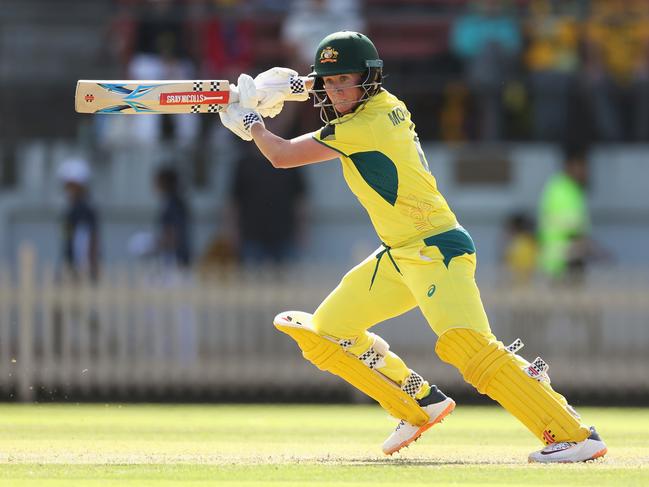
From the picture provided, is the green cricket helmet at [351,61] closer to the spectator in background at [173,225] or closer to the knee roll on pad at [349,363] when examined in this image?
the knee roll on pad at [349,363]

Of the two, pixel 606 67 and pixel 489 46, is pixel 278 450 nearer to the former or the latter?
pixel 489 46

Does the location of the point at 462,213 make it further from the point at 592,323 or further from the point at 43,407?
the point at 43,407

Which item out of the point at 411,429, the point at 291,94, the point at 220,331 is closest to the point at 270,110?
the point at 291,94

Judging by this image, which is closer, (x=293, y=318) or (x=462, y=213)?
(x=293, y=318)

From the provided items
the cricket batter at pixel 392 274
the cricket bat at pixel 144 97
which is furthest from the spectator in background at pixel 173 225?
the cricket batter at pixel 392 274

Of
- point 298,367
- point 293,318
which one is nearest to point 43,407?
point 298,367

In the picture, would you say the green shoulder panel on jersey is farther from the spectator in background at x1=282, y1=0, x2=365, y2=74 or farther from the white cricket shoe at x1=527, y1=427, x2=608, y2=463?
the spectator in background at x1=282, y1=0, x2=365, y2=74

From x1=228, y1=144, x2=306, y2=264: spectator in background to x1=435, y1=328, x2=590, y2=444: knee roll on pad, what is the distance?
23.8 feet

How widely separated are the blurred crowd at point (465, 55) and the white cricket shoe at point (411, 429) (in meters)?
7.64

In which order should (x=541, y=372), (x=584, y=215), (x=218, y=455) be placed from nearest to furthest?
(x=541, y=372)
(x=218, y=455)
(x=584, y=215)

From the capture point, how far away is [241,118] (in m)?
7.80

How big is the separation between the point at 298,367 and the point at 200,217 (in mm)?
2381

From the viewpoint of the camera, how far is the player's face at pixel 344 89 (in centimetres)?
767

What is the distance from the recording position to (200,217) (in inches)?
603
